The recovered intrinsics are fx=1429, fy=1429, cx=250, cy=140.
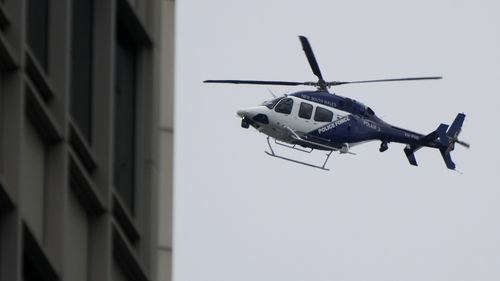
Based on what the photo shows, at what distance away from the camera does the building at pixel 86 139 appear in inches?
520

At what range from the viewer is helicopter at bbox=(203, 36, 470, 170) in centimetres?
4528

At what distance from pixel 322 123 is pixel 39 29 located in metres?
32.0

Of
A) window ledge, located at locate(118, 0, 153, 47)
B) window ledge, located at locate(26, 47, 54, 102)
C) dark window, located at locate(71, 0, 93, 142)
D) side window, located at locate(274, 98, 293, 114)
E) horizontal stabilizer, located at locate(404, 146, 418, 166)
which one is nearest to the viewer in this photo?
window ledge, located at locate(26, 47, 54, 102)

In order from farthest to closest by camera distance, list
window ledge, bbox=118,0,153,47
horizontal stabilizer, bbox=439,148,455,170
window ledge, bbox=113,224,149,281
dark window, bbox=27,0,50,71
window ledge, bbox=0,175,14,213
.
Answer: horizontal stabilizer, bbox=439,148,455,170 < window ledge, bbox=118,0,153,47 < window ledge, bbox=113,224,149,281 < dark window, bbox=27,0,50,71 < window ledge, bbox=0,175,14,213

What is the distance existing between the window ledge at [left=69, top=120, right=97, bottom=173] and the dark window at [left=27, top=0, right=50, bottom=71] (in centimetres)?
71

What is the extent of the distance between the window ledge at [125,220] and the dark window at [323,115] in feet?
98.1

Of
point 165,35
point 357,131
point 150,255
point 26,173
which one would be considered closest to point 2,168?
point 26,173

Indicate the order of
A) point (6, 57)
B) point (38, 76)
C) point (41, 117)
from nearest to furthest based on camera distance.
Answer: point (6, 57) → point (41, 117) → point (38, 76)

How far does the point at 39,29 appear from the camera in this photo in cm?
1445

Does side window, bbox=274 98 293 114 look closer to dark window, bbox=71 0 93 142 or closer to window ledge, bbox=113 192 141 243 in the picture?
window ledge, bbox=113 192 141 243

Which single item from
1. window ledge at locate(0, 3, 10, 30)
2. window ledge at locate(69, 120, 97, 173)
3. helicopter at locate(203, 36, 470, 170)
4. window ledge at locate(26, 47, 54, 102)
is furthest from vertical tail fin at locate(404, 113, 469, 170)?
window ledge at locate(0, 3, 10, 30)

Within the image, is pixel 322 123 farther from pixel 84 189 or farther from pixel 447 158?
pixel 84 189

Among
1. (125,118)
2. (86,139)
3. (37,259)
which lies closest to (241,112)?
(125,118)

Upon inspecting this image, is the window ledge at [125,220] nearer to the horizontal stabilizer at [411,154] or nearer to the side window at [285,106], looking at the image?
the side window at [285,106]
